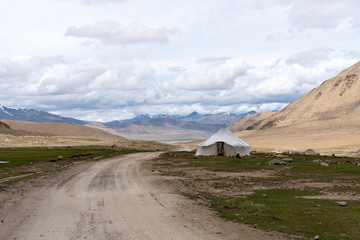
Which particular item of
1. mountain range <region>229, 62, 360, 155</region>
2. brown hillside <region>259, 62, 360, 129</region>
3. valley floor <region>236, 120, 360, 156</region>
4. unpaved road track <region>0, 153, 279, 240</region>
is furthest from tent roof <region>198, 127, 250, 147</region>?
brown hillside <region>259, 62, 360, 129</region>

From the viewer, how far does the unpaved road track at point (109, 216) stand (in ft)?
39.1

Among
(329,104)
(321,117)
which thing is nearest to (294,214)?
(321,117)

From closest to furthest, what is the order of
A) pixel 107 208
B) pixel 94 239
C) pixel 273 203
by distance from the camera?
pixel 94 239, pixel 107 208, pixel 273 203

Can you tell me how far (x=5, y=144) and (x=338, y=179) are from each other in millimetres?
81464

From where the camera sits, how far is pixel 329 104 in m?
155

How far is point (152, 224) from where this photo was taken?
43.2 feet

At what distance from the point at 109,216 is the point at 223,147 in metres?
43.9

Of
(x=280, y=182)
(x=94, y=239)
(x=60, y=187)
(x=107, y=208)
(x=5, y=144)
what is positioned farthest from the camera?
(x=5, y=144)

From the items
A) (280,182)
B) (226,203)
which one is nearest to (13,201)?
(226,203)

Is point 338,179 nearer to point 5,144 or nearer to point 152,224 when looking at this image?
point 152,224

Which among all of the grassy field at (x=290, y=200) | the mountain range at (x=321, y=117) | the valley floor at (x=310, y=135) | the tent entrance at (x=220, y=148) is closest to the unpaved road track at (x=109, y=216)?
the grassy field at (x=290, y=200)

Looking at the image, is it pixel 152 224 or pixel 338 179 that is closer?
pixel 152 224

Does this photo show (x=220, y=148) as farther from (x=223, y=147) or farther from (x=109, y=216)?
(x=109, y=216)

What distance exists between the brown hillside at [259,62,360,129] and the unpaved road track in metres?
131
